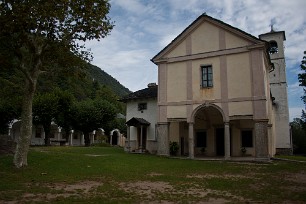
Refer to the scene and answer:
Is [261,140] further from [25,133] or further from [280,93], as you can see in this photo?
[280,93]

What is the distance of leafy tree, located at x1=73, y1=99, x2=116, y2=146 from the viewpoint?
41062 millimetres

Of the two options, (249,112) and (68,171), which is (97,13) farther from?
(249,112)

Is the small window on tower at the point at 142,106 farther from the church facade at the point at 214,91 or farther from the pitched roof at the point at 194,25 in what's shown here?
the pitched roof at the point at 194,25

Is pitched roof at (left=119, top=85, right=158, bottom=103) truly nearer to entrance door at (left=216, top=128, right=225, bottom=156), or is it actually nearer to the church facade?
the church facade

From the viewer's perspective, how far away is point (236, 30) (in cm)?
2223

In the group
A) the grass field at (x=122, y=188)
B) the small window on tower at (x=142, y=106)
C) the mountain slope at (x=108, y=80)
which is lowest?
the grass field at (x=122, y=188)

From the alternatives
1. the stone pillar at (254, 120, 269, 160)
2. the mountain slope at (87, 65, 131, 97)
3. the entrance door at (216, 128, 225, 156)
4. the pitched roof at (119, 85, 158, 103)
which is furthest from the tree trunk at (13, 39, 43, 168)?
the mountain slope at (87, 65, 131, 97)

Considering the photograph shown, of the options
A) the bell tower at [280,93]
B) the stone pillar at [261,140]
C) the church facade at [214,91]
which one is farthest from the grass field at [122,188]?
the bell tower at [280,93]

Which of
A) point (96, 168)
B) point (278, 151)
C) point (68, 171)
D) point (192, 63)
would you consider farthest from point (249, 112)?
point (278, 151)

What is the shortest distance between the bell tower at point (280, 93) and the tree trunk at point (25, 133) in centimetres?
2815

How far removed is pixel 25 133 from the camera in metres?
14.0

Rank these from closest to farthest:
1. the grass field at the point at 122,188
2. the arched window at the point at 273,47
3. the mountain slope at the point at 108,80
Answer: the grass field at the point at 122,188, the arched window at the point at 273,47, the mountain slope at the point at 108,80

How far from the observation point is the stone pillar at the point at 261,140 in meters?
20.1

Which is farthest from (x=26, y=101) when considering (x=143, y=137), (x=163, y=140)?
(x=143, y=137)
